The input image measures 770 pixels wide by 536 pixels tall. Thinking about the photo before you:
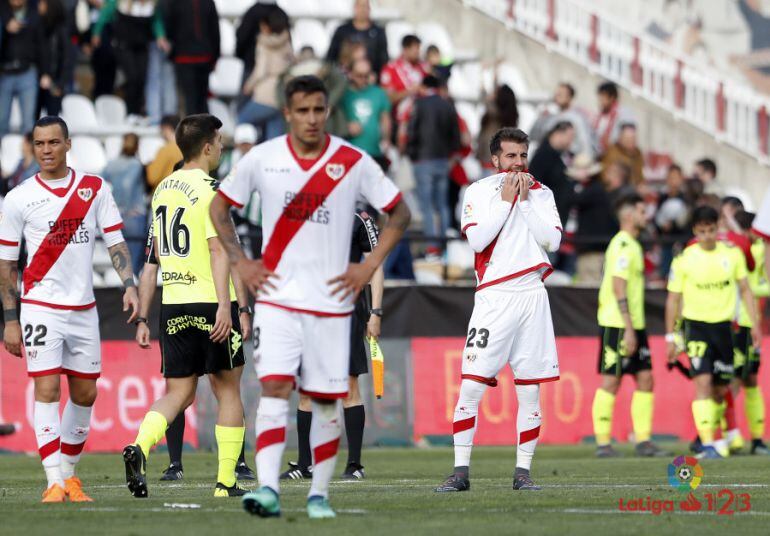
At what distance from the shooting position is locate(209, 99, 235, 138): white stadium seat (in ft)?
77.6

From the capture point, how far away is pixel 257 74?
21391mm

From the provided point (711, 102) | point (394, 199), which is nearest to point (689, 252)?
point (394, 199)

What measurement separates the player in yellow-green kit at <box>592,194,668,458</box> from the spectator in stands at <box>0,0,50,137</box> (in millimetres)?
8057

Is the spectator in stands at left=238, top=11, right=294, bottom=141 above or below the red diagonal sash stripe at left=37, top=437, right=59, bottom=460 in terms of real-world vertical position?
above

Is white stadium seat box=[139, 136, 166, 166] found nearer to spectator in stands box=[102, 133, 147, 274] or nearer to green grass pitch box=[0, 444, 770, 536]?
spectator in stands box=[102, 133, 147, 274]

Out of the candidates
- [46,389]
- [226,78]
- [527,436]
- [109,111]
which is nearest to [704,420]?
[527,436]

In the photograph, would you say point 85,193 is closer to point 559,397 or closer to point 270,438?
point 270,438

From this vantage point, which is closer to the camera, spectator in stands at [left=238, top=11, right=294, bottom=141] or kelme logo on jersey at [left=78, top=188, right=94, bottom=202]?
kelme logo on jersey at [left=78, top=188, right=94, bottom=202]

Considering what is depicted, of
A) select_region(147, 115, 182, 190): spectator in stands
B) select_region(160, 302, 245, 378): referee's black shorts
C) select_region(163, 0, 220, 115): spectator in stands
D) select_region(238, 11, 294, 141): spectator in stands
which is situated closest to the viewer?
select_region(160, 302, 245, 378): referee's black shorts

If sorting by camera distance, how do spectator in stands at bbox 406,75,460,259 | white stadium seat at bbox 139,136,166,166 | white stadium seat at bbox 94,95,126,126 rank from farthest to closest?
1. white stadium seat at bbox 94,95,126,126
2. white stadium seat at bbox 139,136,166,166
3. spectator in stands at bbox 406,75,460,259

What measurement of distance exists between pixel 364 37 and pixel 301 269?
14.5 m

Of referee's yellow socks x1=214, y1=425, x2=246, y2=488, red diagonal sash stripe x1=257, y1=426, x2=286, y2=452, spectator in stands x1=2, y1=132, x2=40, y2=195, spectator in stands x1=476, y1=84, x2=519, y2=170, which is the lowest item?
referee's yellow socks x1=214, y1=425, x2=246, y2=488

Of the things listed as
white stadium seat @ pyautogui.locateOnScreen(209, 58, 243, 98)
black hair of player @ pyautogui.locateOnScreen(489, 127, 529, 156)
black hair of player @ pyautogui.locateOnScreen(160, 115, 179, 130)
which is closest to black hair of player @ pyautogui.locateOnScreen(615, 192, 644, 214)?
black hair of player @ pyautogui.locateOnScreen(160, 115, 179, 130)

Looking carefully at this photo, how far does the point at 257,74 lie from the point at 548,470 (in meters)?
9.31
